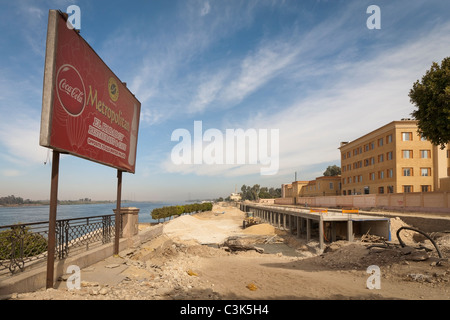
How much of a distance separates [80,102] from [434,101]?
20.0 m

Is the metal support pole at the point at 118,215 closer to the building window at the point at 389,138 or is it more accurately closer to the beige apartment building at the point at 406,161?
the beige apartment building at the point at 406,161

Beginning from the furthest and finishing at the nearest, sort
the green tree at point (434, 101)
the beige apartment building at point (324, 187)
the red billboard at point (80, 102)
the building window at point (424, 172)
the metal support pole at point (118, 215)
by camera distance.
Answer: the beige apartment building at point (324, 187)
the building window at point (424, 172)
the green tree at point (434, 101)
the metal support pole at point (118, 215)
the red billboard at point (80, 102)

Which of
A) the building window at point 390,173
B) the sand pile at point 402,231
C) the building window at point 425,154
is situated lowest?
the sand pile at point 402,231

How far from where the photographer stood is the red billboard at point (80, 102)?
5516mm

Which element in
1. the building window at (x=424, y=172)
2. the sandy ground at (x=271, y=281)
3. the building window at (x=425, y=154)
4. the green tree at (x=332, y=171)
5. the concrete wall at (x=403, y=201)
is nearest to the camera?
the sandy ground at (x=271, y=281)

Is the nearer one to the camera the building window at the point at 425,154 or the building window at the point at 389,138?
the building window at the point at 425,154

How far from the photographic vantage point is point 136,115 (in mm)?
11297

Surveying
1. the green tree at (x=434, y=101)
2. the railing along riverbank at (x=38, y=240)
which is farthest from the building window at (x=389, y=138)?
the railing along riverbank at (x=38, y=240)

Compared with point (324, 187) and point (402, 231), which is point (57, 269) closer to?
point (402, 231)

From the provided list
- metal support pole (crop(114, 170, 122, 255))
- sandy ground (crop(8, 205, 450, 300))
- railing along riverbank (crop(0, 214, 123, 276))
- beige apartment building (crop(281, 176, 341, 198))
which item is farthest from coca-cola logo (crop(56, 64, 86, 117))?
beige apartment building (crop(281, 176, 341, 198))

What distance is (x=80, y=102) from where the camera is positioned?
22.1 ft

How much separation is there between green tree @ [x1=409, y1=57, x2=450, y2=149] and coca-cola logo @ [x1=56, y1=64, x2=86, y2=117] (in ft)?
61.3

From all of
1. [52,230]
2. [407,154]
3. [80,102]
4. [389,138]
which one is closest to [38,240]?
[52,230]
